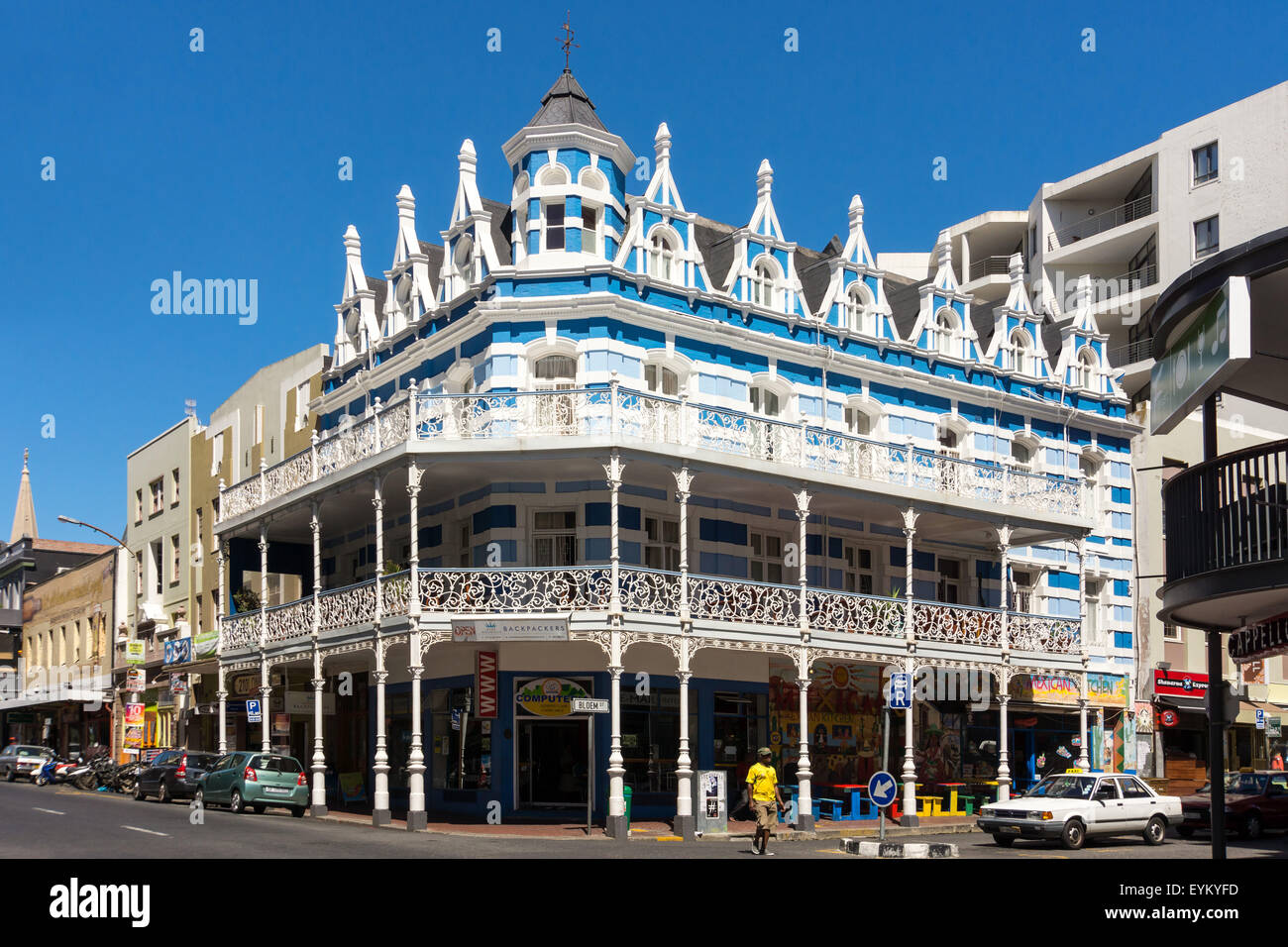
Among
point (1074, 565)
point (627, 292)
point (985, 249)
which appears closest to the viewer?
point (627, 292)

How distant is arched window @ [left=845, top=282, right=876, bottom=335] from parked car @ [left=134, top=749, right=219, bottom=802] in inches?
658

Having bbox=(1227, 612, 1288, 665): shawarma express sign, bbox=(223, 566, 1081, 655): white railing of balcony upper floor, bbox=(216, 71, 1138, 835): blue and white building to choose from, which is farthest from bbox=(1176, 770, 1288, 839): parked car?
bbox=(1227, 612, 1288, 665): shawarma express sign

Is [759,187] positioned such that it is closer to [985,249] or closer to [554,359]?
[554,359]

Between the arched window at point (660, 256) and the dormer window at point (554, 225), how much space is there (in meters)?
1.81

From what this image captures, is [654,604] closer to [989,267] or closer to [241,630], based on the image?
[241,630]

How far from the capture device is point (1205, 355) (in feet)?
39.8

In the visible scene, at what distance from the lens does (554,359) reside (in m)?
27.9

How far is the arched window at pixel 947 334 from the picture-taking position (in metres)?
33.7

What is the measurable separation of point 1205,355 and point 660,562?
54.2ft

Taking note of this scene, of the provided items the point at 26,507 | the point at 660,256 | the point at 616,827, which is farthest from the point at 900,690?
the point at 26,507

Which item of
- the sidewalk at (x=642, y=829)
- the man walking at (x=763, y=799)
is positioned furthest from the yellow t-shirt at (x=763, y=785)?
the sidewalk at (x=642, y=829)

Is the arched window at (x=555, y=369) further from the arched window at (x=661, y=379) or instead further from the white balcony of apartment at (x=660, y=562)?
the white balcony of apartment at (x=660, y=562)
